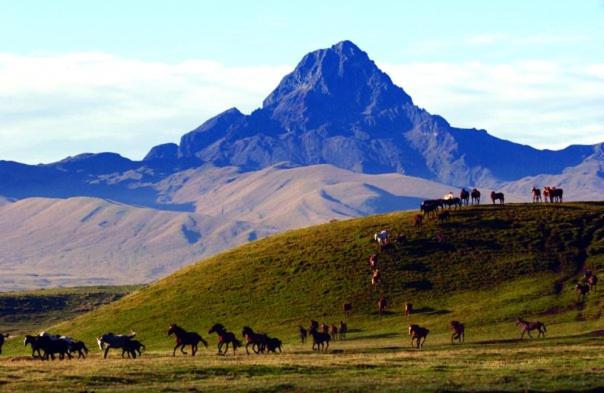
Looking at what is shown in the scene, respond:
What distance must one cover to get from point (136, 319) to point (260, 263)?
16385mm

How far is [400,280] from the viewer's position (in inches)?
4198

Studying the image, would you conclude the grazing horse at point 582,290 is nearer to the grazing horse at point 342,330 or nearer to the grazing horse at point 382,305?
the grazing horse at point 382,305

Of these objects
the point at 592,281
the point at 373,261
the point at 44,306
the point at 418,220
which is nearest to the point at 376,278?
the point at 373,261

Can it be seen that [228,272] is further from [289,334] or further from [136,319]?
[289,334]

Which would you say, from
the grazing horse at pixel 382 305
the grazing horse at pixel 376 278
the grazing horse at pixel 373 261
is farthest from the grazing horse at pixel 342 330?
the grazing horse at pixel 373 261

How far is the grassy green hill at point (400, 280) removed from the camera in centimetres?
9669

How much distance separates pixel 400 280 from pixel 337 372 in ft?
170

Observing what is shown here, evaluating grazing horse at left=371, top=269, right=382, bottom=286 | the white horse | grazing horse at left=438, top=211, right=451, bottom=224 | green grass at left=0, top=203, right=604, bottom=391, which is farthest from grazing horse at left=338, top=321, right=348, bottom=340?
grazing horse at left=438, top=211, right=451, bottom=224

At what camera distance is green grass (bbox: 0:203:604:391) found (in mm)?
54469

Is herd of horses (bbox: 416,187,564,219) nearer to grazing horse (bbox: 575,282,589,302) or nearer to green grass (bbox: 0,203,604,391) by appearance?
green grass (bbox: 0,203,604,391)

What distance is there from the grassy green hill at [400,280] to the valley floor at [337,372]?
24.8 meters

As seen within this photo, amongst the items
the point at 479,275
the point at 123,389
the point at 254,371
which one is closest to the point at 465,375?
the point at 254,371

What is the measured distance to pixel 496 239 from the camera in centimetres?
11344

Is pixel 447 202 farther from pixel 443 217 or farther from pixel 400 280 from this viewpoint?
pixel 400 280
